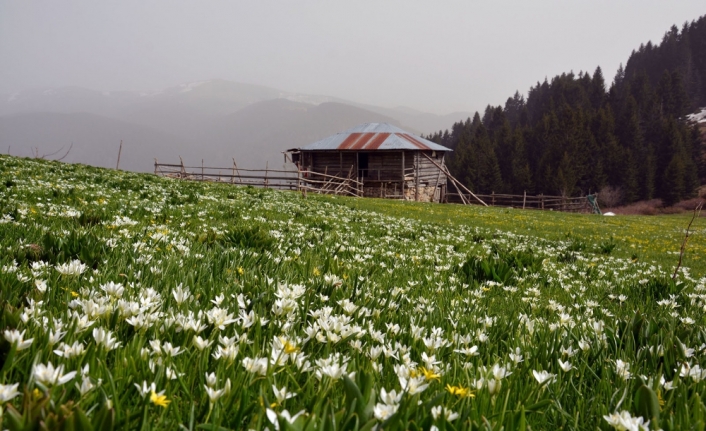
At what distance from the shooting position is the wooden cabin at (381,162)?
175 ft

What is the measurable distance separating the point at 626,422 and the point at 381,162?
54454mm

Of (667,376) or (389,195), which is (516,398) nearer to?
(667,376)

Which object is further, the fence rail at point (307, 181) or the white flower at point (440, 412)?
the fence rail at point (307, 181)

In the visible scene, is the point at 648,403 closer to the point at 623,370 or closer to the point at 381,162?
the point at 623,370

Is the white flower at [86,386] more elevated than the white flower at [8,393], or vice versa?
the white flower at [8,393]

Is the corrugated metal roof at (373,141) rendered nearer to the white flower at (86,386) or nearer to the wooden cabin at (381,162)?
the wooden cabin at (381,162)

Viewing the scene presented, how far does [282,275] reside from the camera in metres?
3.85

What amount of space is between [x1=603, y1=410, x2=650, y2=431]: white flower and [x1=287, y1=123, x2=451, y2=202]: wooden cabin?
165ft

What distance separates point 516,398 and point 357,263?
3678 mm

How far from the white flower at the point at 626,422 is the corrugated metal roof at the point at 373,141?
50815 mm

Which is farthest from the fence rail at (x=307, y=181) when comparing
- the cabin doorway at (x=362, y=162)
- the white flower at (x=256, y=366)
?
the white flower at (x=256, y=366)

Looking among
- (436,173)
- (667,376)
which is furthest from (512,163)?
(667,376)

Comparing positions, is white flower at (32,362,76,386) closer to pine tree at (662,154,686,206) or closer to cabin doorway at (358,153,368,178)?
cabin doorway at (358,153,368,178)

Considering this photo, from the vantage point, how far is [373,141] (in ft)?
182
